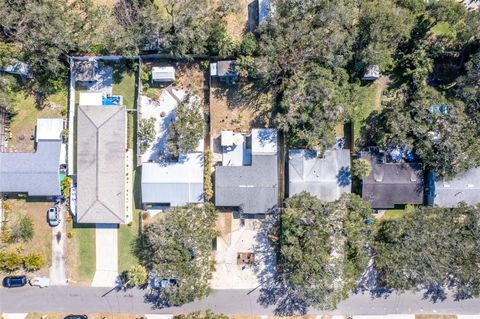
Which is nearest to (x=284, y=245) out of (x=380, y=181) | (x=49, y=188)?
(x=380, y=181)

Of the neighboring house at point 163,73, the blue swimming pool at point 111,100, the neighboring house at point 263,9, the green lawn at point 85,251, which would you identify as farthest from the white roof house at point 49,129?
the neighboring house at point 263,9

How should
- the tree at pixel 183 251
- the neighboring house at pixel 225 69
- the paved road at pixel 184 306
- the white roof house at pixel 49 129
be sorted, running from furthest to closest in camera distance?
the white roof house at pixel 49 129 < the paved road at pixel 184 306 < the neighboring house at pixel 225 69 < the tree at pixel 183 251

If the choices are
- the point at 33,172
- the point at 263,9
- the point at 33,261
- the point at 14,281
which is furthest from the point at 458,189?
the point at 14,281

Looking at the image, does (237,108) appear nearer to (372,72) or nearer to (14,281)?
(372,72)

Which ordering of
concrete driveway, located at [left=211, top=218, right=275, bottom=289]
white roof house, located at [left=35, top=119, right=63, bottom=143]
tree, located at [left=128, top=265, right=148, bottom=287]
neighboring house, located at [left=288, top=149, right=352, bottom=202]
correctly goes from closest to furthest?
1. tree, located at [left=128, top=265, right=148, bottom=287]
2. neighboring house, located at [left=288, top=149, right=352, bottom=202]
3. white roof house, located at [left=35, top=119, right=63, bottom=143]
4. concrete driveway, located at [left=211, top=218, right=275, bottom=289]

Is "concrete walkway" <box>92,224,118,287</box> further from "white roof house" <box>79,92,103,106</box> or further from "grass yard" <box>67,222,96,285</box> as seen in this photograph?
"white roof house" <box>79,92,103,106</box>

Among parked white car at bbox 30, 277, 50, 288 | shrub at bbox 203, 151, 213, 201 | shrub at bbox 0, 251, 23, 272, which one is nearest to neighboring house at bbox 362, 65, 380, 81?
shrub at bbox 203, 151, 213, 201

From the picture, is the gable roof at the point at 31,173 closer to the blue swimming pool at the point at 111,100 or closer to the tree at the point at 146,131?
the blue swimming pool at the point at 111,100
